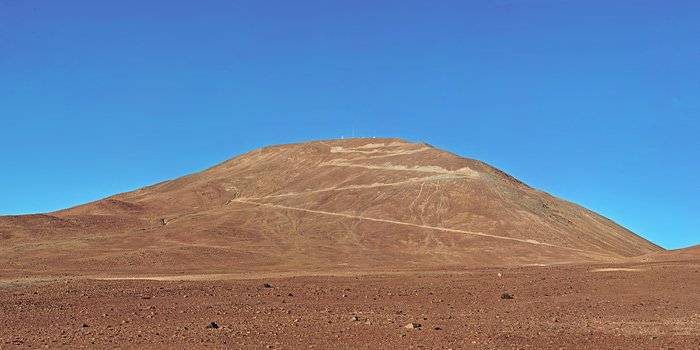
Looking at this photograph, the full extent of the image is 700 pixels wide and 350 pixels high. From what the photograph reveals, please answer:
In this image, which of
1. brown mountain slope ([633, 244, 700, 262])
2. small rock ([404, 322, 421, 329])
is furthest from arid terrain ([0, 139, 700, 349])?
brown mountain slope ([633, 244, 700, 262])

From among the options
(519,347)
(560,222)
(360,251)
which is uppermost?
(560,222)

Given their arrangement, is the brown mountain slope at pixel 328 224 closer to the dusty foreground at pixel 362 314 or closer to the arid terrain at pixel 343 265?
the arid terrain at pixel 343 265

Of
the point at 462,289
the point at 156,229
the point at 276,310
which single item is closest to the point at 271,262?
the point at 156,229

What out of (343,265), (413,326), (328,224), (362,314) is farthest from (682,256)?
(328,224)

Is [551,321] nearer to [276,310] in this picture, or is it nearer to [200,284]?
[276,310]

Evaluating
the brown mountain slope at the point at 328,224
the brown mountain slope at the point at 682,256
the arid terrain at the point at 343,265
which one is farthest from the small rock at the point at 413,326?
the brown mountain slope at the point at 682,256

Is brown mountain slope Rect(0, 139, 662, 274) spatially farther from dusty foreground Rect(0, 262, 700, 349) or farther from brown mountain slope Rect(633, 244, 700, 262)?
dusty foreground Rect(0, 262, 700, 349)
